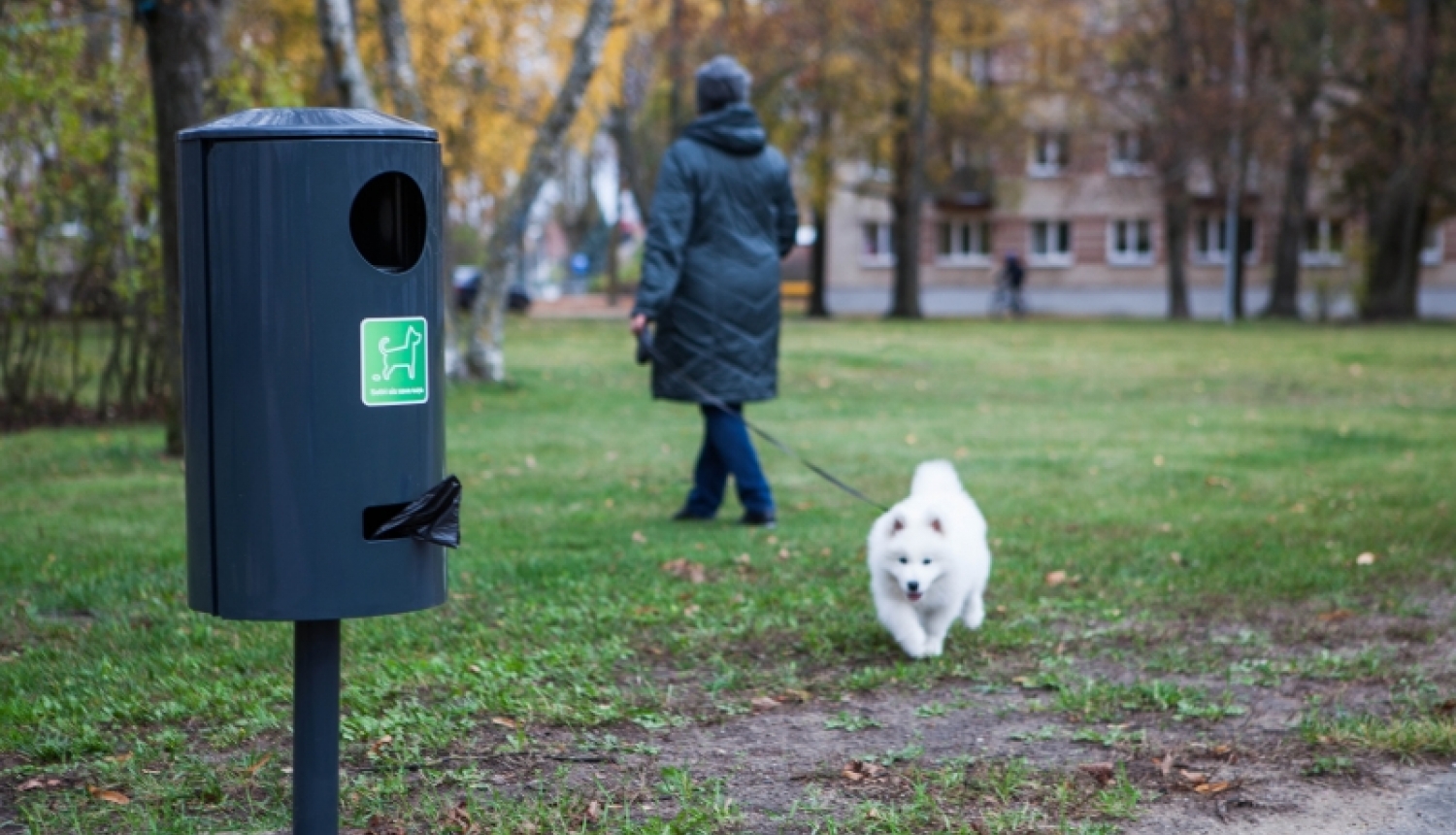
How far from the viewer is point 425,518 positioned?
3033mm

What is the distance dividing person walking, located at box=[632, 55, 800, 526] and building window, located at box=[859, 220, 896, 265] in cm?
5472

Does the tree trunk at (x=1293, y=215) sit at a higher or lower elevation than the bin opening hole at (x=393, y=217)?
higher

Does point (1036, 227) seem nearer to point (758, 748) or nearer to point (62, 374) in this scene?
point (62, 374)

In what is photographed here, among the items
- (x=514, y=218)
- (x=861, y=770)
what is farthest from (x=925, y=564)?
(x=514, y=218)

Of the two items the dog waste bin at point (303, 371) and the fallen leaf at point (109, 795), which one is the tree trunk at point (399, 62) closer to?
the fallen leaf at point (109, 795)

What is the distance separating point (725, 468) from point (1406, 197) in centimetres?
3083

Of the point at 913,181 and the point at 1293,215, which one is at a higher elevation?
the point at 913,181

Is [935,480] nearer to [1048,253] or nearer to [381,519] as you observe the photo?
[381,519]

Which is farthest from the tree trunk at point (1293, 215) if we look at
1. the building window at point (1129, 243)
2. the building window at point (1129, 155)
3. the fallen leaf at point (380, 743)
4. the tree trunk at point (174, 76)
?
the fallen leaf at point (380, 743)

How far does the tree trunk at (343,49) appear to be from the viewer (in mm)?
14414

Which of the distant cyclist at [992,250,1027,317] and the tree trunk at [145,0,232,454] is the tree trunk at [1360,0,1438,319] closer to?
the distant cyclist at [992,250,1027,317]

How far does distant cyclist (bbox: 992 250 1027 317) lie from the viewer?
47.1m

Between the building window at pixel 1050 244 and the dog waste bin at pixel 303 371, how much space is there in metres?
58.5

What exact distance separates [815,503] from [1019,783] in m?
5.03
